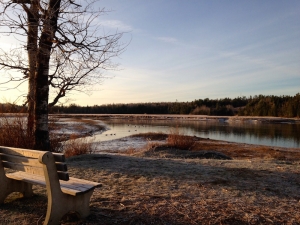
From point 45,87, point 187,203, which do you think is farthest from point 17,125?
point 187,203

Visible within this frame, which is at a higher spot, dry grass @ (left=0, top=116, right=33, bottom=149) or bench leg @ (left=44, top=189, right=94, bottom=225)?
dry grass @ (left=0, top=116, right=33, bottom=149)

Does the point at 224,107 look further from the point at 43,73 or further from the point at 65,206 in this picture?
the point at 65,206

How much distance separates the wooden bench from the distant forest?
65.1m

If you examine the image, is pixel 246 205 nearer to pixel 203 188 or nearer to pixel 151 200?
pixel 203 188

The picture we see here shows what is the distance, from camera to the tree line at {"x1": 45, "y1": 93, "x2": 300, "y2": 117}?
65.5 meters

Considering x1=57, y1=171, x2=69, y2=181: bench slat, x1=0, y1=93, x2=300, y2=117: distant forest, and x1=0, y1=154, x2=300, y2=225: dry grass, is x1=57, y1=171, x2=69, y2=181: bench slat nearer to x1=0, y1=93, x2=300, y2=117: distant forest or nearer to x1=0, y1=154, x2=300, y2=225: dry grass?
x1=0, y1=154, x2=300, y2=225: dry grass

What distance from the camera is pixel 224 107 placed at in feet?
280

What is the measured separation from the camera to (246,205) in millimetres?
4137

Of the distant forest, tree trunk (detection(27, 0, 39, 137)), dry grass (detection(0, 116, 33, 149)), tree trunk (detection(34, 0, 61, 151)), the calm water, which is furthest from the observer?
the distant forest

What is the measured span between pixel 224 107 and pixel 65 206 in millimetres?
85513

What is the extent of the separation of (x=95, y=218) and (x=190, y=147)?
11676 millimetres

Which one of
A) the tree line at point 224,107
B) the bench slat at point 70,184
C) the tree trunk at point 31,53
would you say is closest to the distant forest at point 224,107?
the tree line at point 224,107

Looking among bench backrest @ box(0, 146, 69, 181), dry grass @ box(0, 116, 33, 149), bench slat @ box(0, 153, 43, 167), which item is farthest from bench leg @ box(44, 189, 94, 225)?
dry grass @ box(0, 116, 33, 149)

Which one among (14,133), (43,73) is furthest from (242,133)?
(43,73)
